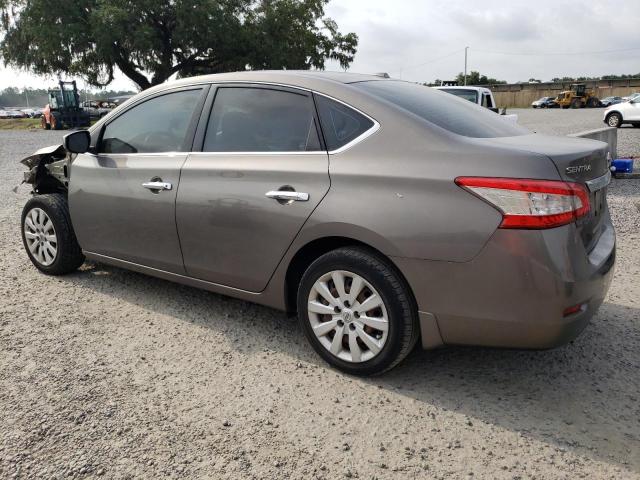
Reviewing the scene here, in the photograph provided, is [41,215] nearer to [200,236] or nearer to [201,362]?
[200,236]

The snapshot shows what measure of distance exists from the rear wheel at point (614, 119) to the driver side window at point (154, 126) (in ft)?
79.1

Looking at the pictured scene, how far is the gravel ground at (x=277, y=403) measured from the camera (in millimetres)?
2404

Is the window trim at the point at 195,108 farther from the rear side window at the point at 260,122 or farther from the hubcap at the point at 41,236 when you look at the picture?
the hubcap at the point at 41,236

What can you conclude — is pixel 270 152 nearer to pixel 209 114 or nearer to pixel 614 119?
pixel 209 114

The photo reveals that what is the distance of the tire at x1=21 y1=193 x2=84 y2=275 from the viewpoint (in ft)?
15.2

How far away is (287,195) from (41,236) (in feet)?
9.00

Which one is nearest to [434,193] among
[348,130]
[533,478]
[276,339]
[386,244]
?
[386,244]

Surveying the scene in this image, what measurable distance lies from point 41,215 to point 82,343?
1691 mm

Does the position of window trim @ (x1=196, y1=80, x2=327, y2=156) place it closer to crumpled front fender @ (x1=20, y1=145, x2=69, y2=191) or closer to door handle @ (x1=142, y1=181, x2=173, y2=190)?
door handle @ (x1=142, y1=181, x2=173, y2=190)

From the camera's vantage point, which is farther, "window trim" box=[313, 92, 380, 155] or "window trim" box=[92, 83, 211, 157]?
"window trim" box=[92, 83, 211, 157]

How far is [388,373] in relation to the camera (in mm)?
3146

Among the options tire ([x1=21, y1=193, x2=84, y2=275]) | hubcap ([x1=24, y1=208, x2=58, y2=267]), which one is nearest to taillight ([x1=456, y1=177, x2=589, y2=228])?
tire ([x1=21, y1=193, x2=84, y2=275])

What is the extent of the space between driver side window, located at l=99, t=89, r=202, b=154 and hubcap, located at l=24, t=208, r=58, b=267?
90 centimetres

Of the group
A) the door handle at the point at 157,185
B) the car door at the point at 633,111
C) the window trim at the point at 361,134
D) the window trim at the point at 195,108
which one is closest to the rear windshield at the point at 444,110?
the window trim at the point at 361,134
